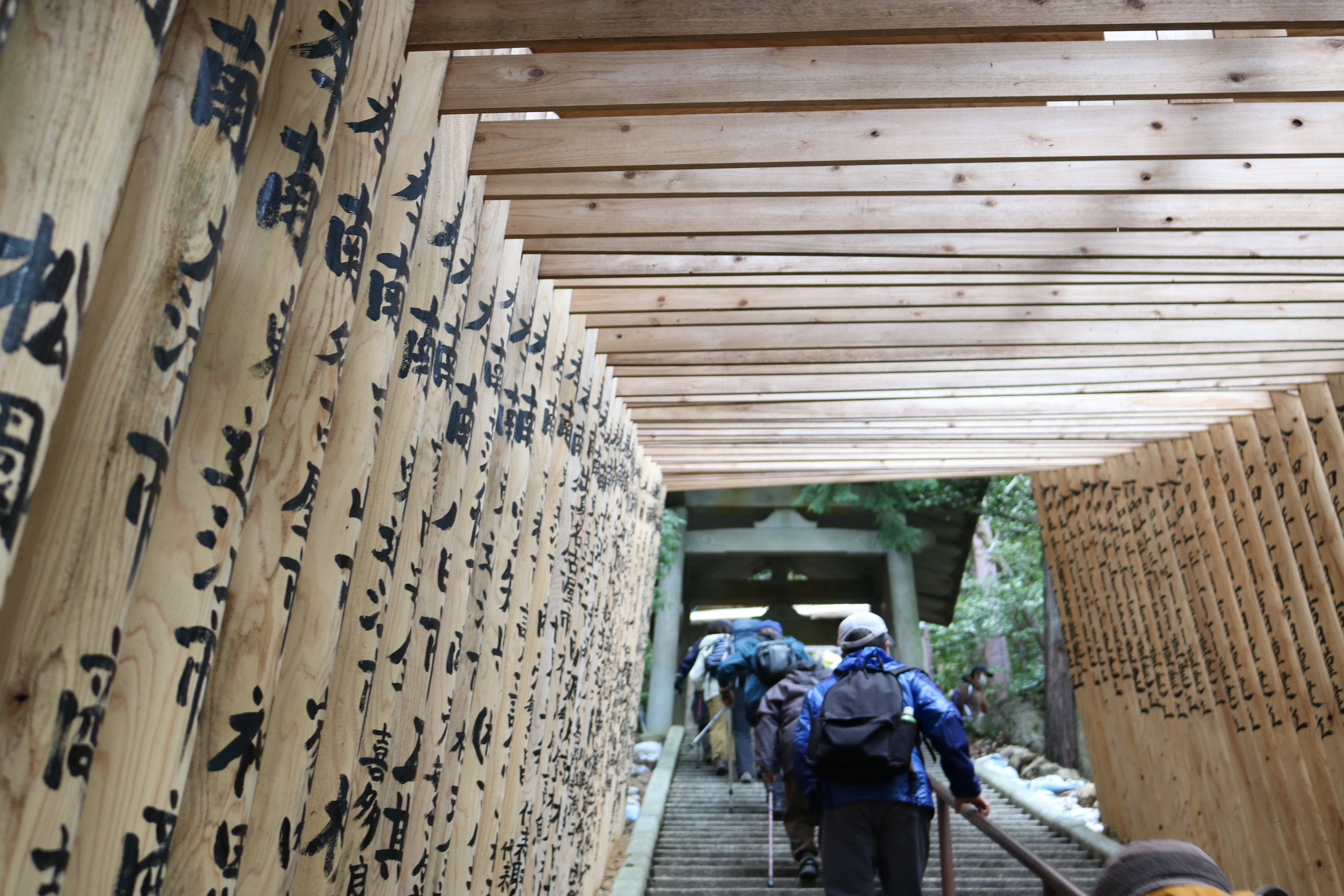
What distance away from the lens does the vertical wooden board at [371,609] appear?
199 cm

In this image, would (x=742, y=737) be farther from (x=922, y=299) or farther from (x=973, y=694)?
(x=922, y=299)

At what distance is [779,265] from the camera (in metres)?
3.83

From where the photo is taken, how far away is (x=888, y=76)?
2.62 m

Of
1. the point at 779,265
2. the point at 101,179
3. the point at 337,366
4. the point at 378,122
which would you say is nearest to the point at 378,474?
the point at 337,366

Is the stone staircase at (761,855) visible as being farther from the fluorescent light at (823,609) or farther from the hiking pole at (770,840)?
the fluorescent light at (823,609)

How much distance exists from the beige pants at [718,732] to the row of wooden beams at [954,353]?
5686 mm

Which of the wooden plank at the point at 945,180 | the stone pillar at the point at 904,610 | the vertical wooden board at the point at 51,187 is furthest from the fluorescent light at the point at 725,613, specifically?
the vertical wooden board at the point at 51,187

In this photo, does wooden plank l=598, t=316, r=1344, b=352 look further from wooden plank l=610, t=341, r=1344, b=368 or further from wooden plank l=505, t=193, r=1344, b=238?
wooden plank l=505, t=193, r=1344, b=238

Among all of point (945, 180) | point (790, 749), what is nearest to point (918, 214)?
point (945, 180)

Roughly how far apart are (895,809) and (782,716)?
6.34 feet

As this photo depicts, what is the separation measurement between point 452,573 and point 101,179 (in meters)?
1.58

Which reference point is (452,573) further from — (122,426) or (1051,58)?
(1051,58)

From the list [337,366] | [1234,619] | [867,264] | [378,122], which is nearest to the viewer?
[337,366]

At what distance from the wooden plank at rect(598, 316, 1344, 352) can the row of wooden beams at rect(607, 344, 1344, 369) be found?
3 centimetres
